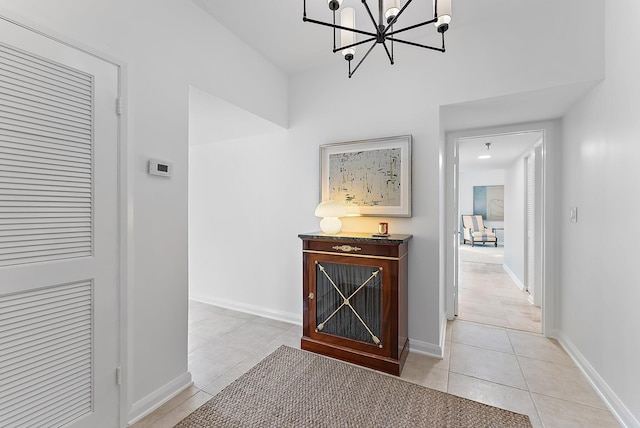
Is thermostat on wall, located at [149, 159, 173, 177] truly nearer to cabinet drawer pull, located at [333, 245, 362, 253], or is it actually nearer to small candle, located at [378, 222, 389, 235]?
cabinet drawer pull, located at [333, 245, 362, 253]

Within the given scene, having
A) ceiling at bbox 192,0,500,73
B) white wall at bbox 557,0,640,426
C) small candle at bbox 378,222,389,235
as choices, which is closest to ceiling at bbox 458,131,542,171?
white wall at bbox 557,0,640,426

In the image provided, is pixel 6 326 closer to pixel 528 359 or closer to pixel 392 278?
pixel 392 278

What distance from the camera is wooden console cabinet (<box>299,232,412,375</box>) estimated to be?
2.17 m

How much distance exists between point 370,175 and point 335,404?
1.84 meters

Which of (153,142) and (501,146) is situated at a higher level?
(501,146)

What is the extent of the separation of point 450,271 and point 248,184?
8.36 ft

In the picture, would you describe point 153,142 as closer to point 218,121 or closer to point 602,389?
point 218,121

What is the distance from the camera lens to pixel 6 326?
4.00 ft

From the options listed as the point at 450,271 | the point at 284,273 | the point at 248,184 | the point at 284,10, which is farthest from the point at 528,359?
the point at 284,10

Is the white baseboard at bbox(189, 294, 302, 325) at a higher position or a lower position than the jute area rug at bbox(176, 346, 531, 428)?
higher

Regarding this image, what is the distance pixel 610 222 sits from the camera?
1.83 m

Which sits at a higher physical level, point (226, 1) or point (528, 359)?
point (226, 1)

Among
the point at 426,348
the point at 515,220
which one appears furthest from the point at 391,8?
the point at 515,220

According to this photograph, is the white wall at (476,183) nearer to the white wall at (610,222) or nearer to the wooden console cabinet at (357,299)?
the white wall at (610,222)
